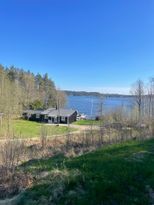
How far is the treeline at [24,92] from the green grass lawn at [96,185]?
41462 millimetres

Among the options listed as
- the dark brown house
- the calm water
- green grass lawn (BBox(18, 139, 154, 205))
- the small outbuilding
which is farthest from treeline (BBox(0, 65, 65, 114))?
green grass lawn (BBox(18, 139, 154, 205))

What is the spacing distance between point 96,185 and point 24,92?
62768 mm

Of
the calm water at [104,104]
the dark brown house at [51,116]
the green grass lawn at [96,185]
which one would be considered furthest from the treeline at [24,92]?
Answer: the green grass lawn at [96,185]

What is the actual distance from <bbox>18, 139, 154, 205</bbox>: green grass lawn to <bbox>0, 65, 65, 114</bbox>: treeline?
4146cm

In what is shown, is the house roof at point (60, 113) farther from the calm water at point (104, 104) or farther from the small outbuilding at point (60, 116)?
the calm water at point (104, 104)

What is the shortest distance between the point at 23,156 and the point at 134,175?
4.25m

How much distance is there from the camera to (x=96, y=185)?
5.32m

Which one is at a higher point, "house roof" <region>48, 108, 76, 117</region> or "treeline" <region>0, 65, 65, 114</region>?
"treeline" <region>0, 65, 65, 114</region>

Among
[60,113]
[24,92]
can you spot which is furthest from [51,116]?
[24,92]

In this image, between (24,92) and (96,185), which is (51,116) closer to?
(24,92)

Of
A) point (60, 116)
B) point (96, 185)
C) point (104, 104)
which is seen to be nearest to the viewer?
point (96, 185)

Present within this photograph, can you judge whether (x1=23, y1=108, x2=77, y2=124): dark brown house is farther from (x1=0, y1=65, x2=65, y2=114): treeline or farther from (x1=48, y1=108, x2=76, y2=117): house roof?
(x1=0, y1=65, x2=65, y2=114): treeline

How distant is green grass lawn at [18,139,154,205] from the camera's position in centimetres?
487

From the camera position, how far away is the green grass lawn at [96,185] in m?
4.87
